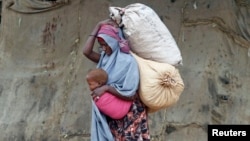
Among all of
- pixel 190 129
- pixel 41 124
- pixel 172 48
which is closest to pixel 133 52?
pixel 172 48

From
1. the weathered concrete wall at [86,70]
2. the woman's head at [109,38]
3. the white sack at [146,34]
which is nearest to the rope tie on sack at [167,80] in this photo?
the white sack at [146,34]

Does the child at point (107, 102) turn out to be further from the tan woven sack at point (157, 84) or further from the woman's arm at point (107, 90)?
the tan woven sack at point (157, 84)

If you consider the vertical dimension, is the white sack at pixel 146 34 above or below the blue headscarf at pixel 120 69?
above

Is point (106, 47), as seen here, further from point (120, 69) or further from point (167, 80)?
point (167, 80)

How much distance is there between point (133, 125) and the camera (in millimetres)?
5402

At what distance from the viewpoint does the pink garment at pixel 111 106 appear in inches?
210

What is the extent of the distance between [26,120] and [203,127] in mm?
1938

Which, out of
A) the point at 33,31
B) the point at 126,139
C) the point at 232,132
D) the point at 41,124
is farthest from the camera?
the point at 33,31

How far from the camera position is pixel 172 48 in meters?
5.58

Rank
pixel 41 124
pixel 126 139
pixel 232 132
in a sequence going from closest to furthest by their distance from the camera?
pixel 126 139, pixel 232 132, pixel 41 124

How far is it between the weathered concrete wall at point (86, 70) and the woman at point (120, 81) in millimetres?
2387

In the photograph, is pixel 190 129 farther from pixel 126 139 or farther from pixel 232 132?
pixel 126 139

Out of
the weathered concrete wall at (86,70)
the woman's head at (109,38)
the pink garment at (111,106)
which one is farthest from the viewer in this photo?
the weathered concrete wall at (86,70)

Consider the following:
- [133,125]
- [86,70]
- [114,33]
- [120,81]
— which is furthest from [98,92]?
[86,70]
